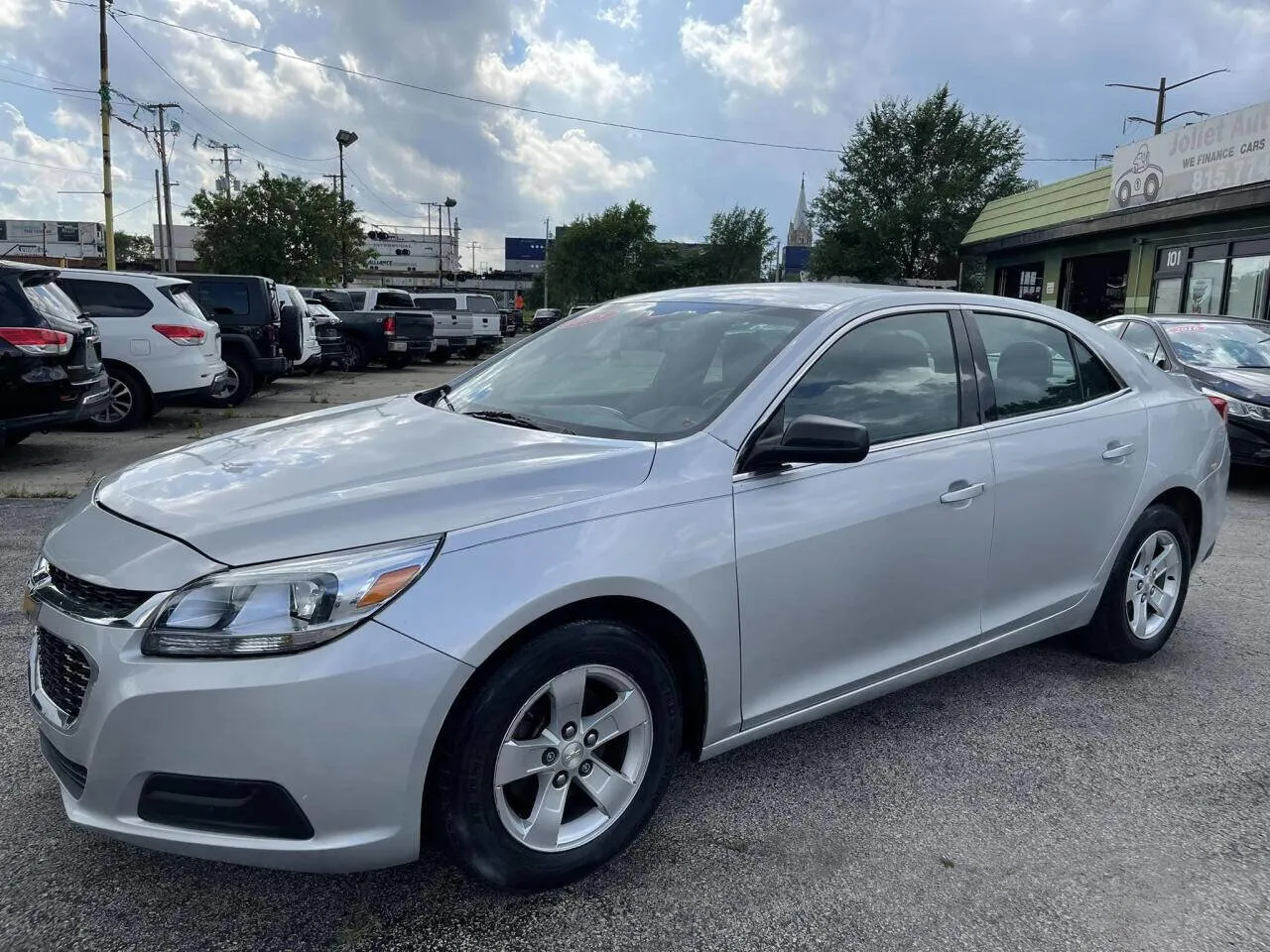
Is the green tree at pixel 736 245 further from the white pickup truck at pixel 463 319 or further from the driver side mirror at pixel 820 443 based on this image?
the driver side mirror at pixel 820 443

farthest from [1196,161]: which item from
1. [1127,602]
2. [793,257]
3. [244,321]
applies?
[793,257]

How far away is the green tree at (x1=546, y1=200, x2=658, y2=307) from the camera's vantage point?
62375 mm

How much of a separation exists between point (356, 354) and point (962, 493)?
20062 mm

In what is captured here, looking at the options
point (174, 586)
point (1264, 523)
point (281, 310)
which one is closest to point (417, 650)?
point (174, 586)

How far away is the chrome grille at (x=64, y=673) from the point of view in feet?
7.05

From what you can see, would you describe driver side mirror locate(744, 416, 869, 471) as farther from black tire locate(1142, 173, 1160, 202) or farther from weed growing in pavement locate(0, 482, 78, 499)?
black tire locate(1142, 173, 1160, 202)

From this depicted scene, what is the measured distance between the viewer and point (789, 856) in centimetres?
260

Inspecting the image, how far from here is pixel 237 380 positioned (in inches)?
520

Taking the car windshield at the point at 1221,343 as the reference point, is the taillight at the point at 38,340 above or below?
below

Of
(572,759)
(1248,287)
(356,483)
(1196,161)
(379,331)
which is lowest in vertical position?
(572,759)

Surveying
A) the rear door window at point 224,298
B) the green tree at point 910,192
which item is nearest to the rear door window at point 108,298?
the rear door window at point 224,298

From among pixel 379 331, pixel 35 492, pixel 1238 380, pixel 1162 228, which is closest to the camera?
pixel 35 492

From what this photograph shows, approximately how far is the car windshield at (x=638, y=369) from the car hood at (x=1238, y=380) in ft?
21.3

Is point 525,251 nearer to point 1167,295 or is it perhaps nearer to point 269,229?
point 269,229
